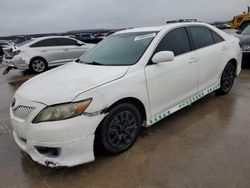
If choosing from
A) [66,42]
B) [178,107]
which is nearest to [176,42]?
[178,107]

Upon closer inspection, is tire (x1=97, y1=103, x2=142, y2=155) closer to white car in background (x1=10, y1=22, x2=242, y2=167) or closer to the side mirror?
white car in background (x1=10, y1=22, x2=242, y2=167)

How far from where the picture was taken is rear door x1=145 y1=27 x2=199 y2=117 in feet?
10.8

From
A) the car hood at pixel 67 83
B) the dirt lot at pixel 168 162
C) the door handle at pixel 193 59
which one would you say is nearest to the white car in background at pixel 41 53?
the dirt lot at pixel 168 162

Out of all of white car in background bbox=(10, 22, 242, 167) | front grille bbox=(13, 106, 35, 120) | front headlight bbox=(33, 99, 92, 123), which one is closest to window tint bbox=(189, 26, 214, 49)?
white car in background bbox=(10, 22, 242, 167)

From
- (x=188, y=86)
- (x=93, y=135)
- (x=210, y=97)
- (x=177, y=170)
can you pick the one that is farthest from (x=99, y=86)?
(x=210, y=97)

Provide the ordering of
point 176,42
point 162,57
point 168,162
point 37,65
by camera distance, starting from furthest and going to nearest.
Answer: point 37,65
point 176,42
point 162,57
point 168,162

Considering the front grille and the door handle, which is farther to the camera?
the door handle

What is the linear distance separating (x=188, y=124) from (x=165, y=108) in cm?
58

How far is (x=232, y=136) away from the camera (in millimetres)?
3379

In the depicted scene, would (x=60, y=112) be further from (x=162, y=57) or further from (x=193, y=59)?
(x=193, y=59)

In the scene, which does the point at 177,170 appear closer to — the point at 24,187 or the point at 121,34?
the point at 24,187

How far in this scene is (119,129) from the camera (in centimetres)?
300

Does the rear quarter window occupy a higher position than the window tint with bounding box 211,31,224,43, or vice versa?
the rear quarter window

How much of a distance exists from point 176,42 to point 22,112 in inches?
95.9
